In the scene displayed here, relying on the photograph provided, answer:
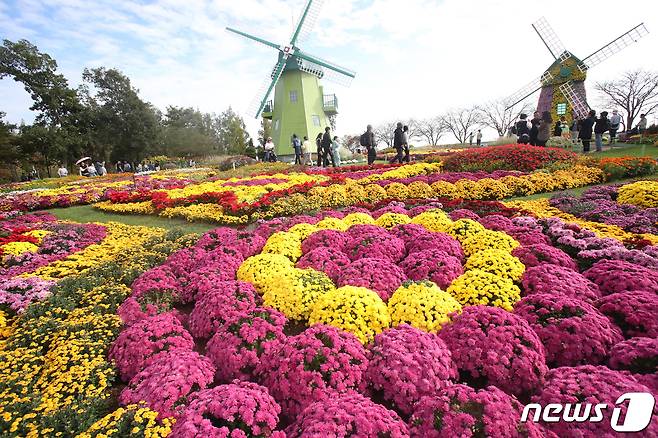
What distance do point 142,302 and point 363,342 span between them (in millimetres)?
3425

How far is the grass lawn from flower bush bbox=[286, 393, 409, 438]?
7.68 meters

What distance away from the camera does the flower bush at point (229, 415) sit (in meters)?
2.98

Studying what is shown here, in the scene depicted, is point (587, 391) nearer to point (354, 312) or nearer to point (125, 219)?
point (354, 312)

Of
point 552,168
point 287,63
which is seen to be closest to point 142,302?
point 552,168

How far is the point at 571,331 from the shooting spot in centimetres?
383

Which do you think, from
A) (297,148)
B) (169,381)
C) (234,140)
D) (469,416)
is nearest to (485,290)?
(469,416)

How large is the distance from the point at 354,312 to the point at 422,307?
32.5 inches

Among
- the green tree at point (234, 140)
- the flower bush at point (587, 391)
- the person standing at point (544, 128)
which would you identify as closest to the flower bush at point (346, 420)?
the flower bush at point (587, 391)

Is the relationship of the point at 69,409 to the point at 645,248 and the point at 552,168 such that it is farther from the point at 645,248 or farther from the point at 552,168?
the point at 552,168

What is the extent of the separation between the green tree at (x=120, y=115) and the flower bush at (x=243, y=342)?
202ft

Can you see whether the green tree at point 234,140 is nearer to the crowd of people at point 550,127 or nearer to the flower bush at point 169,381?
the crowd of people at point 550,127

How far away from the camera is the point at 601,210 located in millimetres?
8500

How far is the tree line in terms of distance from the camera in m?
47.4

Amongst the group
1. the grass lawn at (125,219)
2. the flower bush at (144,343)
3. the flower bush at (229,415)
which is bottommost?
the flower bush at (229,415)
